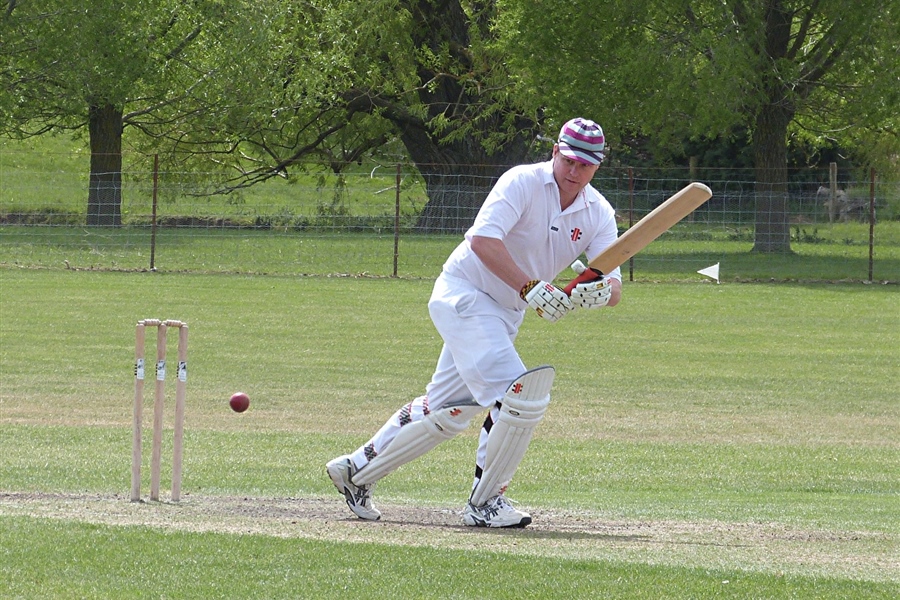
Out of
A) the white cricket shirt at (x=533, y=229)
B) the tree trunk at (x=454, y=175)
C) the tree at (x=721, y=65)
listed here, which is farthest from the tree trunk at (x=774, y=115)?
the white cricket shirt at (x=533, y=229)

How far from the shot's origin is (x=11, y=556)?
5.68m

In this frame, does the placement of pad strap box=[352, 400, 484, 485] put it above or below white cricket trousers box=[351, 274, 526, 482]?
below

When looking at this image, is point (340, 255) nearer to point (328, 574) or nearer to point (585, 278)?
point (585, 278)

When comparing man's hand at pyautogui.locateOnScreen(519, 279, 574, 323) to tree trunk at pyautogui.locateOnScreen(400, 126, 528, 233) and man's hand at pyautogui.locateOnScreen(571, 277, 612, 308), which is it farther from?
tree trunk at pyautogui.locateOnScreen(400, 126, 528, 233)

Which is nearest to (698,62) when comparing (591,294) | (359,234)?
(359,234)

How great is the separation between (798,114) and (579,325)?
1625cm

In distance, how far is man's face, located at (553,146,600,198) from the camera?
6707mm

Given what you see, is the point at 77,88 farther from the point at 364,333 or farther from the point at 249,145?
the point at 364,333

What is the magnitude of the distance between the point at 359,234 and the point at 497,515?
872 inches

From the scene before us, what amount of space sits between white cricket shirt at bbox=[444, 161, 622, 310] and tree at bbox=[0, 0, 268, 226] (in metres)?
23.9

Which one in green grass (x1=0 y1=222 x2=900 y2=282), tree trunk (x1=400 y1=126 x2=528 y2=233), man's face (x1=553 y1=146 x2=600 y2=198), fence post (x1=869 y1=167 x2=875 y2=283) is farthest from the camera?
tree trunk (x1=400 y1=126 x2=528 y2=233)

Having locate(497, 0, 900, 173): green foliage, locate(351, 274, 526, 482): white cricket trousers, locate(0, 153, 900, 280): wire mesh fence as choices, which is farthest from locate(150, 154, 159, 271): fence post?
locate(351, 274, 526, 482): white cricket trousers

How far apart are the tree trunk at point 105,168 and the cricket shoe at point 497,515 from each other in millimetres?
21677

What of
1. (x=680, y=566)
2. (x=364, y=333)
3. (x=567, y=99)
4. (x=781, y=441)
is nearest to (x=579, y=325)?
(x=364, y=333)
